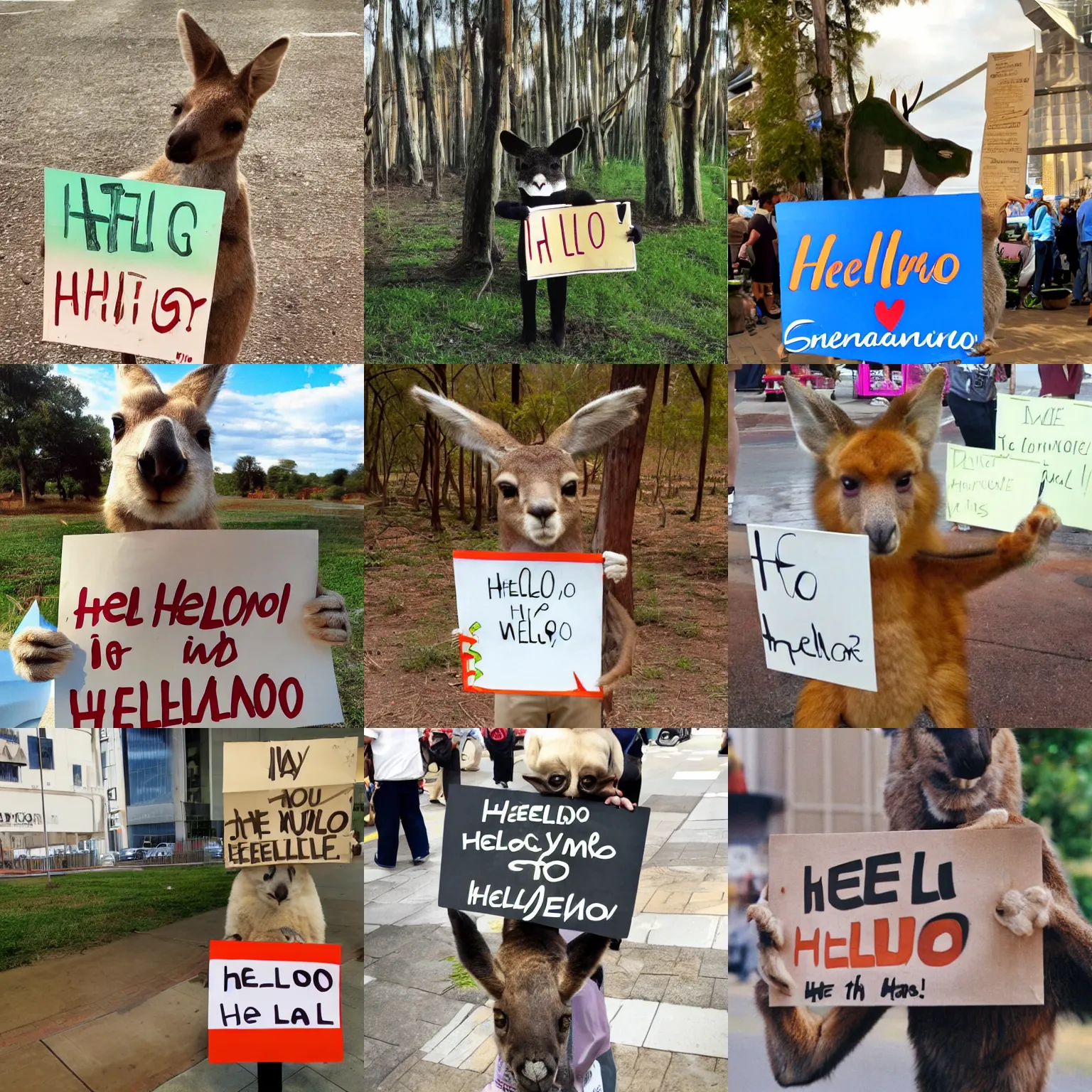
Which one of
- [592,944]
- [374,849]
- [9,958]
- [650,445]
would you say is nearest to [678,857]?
[592,944]

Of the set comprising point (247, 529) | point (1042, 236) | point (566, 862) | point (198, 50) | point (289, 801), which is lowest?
point (566, 862)

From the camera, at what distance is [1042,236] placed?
364cm

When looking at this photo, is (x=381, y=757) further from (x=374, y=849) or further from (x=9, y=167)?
(x=9, y=167)

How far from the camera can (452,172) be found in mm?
3713

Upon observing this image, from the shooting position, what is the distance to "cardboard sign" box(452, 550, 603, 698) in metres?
3.77

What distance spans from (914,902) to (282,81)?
10.2 ft

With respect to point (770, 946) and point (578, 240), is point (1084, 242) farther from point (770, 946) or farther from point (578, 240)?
point (770, 946)

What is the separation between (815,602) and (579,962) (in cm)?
130

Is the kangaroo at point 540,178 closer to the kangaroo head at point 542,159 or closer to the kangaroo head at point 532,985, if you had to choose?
the kangaroo head at point 542,159

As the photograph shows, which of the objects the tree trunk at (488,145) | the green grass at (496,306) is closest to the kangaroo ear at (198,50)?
the green grass at (496,306)

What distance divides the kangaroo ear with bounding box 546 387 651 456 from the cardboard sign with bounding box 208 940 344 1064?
5.67 feet

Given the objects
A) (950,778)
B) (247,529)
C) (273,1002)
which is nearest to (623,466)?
(247,529)

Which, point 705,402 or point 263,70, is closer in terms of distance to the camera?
point 263,70

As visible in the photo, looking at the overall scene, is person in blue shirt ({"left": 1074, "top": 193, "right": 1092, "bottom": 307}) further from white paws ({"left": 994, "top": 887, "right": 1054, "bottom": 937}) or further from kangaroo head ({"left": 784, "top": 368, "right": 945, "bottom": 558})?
white paws ({"left": 994, "top": 887, "right": 1054, "bottom": 937})
